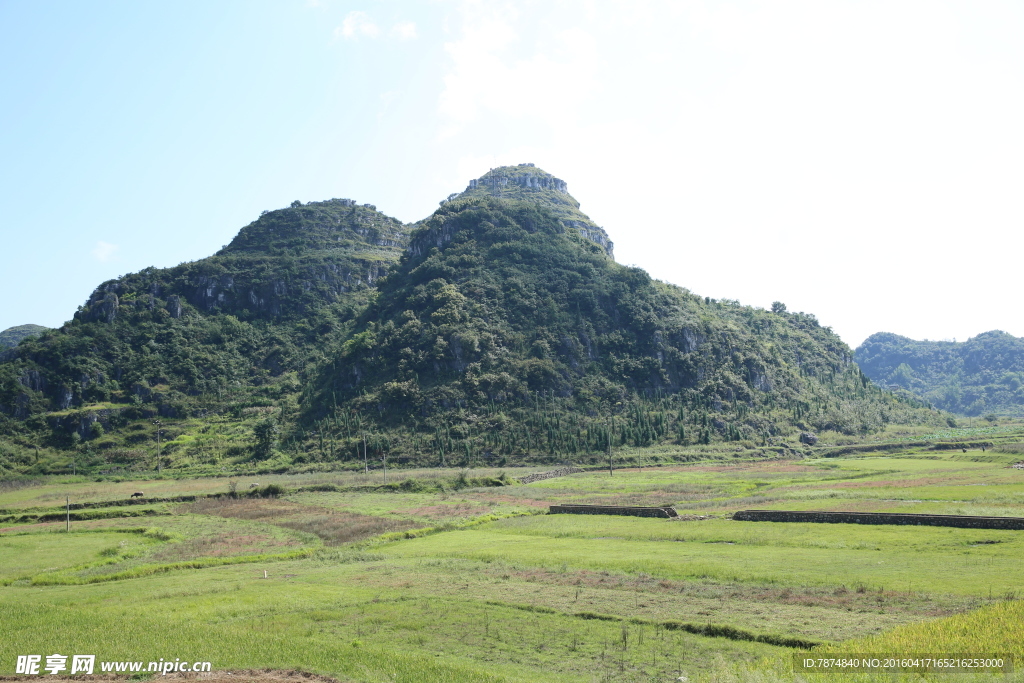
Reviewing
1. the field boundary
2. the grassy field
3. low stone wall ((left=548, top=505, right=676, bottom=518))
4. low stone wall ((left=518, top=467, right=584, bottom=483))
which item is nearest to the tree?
low stone wall ((left=518, top=467, right=584, bottom=483))

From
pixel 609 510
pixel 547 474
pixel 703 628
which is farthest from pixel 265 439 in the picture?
pixel 703 628

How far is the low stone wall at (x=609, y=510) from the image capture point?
66188mm

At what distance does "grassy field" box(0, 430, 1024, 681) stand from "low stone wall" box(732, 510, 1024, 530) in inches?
74.4

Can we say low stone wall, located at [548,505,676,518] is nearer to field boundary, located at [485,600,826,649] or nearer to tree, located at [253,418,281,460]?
field boundary, located at [485,600,826,649]

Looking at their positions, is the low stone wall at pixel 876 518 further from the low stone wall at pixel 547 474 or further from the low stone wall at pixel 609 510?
the low stone wall at pixel 547 474

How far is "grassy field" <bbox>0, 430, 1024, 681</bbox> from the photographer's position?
87.6ft

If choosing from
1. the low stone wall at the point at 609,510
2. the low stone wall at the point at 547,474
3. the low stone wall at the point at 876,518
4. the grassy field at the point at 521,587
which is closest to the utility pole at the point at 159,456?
the grassy field at the point at 521,587

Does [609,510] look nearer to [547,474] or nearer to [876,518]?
[876,518]

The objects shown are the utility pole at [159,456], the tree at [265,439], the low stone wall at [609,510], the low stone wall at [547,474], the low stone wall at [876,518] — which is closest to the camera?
the low stone wall at [876,518]

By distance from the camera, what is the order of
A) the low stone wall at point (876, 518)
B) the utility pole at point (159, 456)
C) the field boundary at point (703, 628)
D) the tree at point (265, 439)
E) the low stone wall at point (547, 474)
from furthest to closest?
1. the tree at point (265, 439)
2. the utility pole at point (159, 456)
3. the low stone wall at point (547, 474)
4. the low stone wall at point (876, 518)
5. the field boundary at point (703, 628)

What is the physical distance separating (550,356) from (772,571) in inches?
6232

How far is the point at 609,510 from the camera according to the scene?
7100 centimetres

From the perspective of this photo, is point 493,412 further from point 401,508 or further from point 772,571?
point 772,571

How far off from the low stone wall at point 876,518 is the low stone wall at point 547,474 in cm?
5600
